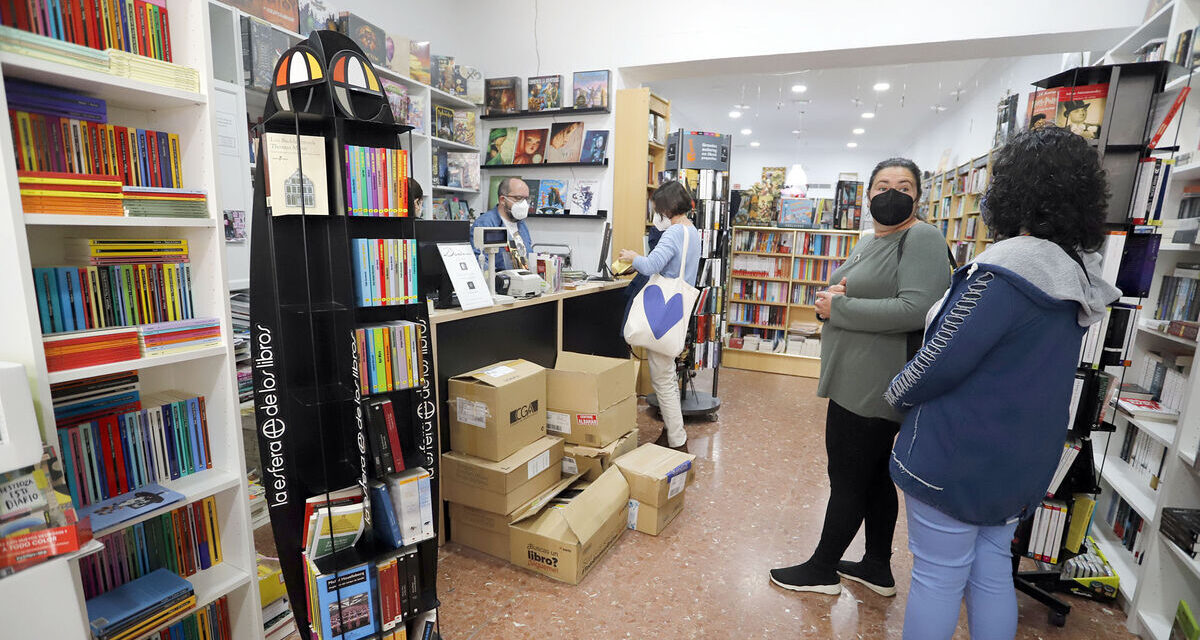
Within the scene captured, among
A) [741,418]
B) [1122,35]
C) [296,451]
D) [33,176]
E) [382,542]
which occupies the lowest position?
[741,418]

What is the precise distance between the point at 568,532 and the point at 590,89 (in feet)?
12.1

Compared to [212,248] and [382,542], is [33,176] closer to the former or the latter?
[212,248]

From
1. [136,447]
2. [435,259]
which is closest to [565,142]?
[435,259]

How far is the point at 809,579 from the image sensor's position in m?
2.15

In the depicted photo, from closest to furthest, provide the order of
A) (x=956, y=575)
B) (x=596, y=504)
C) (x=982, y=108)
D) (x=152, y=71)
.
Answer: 1. (x=152, y=71)
2. (x=956, y=575)
3. (x=596, y=504)
4. (x=982, y=108)

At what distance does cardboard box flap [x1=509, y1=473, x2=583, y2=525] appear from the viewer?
2309 mm

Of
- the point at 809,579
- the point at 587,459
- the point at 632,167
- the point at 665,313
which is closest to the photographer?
the point at 809,579

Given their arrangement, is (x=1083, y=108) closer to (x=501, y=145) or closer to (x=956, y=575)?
(x=956, y=575)

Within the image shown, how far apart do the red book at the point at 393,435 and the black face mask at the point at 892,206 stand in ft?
5.14

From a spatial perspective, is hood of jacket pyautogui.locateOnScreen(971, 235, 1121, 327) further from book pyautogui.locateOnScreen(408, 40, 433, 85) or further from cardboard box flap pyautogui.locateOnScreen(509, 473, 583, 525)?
book pyautogui.locateOnScreen(408, 40, 433, 85)

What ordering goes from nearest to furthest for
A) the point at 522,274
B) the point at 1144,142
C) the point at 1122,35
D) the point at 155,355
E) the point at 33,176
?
the point at 33,176 < the point at 155,355 < the point at 1144,142 < the point at 522,274 < the point at 1122,35

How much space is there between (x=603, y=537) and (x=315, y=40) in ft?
6.61

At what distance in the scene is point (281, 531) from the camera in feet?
5.24

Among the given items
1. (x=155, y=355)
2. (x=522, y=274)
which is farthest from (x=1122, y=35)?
(x=155, y=355)
